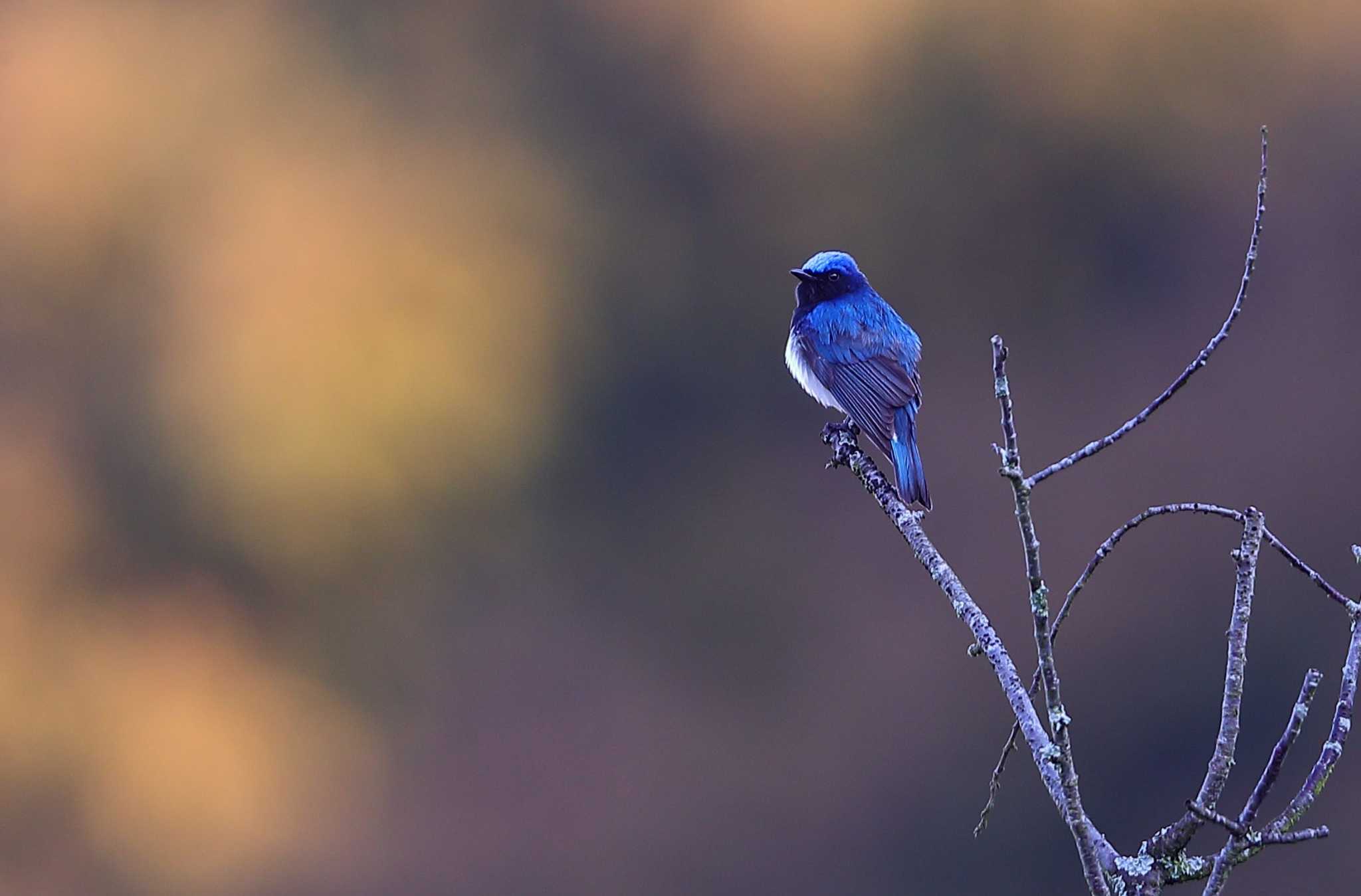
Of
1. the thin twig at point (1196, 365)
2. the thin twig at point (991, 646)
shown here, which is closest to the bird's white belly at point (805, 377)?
the thin twig at point (991, 646)

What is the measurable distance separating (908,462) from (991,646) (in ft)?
10.0

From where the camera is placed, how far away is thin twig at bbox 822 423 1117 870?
149 centimetres

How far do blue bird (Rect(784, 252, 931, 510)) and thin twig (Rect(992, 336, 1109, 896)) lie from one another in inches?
119

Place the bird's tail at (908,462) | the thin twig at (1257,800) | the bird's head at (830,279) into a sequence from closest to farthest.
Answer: the thin twig at (1257,800), the bird's tail at (908,462), the bird's head at (830,279)

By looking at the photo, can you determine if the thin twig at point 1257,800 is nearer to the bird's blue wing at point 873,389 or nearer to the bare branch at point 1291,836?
the bare branch at point 1291,836

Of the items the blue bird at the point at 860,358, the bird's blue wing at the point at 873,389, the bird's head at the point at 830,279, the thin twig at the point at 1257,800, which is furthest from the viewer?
the bird's head at the point at 830,279

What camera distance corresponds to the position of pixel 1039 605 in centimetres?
159

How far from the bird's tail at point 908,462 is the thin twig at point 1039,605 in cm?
299

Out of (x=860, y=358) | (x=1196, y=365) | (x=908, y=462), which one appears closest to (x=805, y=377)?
(x=860, y=358)

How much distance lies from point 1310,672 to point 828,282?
467cm

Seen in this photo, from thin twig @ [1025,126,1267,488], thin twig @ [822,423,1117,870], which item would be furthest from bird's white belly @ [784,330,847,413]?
thin twig @ [1025,126,1267,488]

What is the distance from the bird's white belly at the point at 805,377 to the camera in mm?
5457

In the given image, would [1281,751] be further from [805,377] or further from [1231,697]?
[805,377]

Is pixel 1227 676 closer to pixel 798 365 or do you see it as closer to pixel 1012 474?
pixel 1012 474
